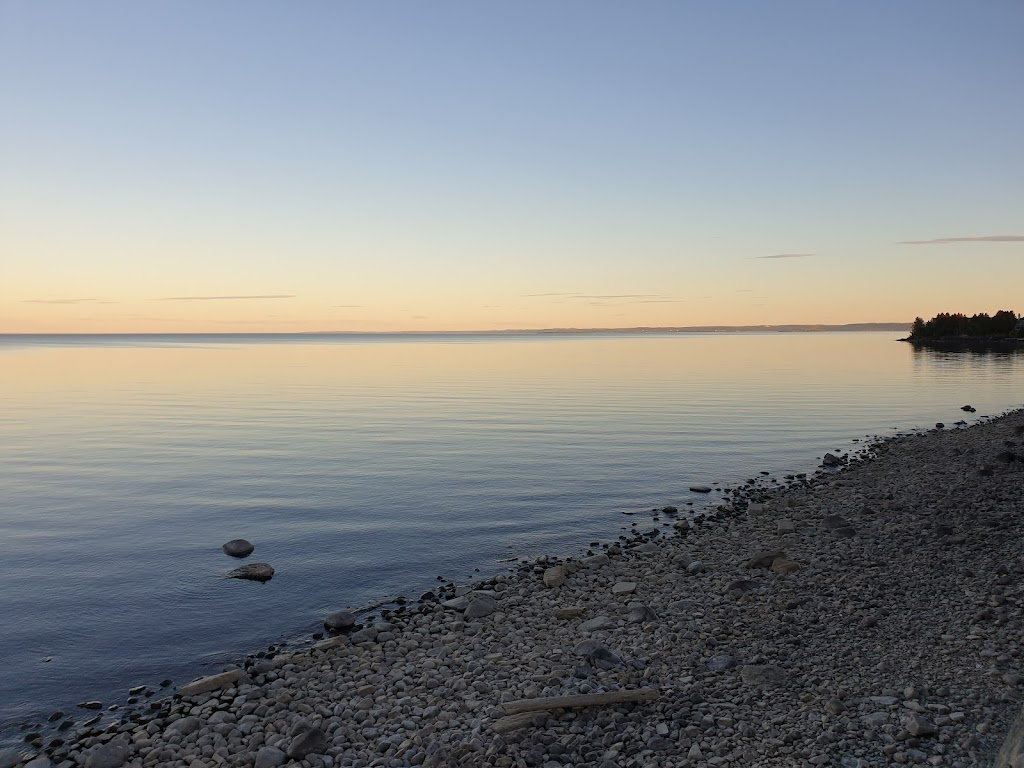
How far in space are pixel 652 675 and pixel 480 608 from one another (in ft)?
14.6

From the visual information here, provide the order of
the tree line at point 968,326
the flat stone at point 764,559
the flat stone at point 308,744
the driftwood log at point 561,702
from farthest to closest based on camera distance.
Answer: the tree line at point 968,326 < the flat stone at point 764,559 < the driftwood log at point 561,702 < the flat stone at point 308,744

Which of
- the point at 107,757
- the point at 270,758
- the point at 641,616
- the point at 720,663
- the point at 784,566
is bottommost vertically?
the point at 107,757

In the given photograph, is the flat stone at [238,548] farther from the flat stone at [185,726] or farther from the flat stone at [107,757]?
the flat stone at [107,757]

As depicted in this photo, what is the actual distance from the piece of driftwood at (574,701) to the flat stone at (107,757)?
17.0ft

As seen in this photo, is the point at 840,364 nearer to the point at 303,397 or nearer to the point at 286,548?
the point at 303,397

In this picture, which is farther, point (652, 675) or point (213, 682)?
point (213, 682)

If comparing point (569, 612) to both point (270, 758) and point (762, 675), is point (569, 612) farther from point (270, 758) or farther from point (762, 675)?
point (270, 758)

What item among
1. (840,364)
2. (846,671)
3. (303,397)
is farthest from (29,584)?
(840,364)

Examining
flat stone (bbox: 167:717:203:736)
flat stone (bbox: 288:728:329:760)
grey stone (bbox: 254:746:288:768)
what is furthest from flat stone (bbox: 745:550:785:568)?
flat stone (bbox: 167:717:203:736)

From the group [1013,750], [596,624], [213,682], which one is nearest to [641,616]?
[596,624]

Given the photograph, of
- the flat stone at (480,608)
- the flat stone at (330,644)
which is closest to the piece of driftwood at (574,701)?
the flat stone at (480,608)

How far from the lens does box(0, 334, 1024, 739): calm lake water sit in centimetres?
1431

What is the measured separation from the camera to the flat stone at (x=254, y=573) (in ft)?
55.4

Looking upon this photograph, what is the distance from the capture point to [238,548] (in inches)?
731
